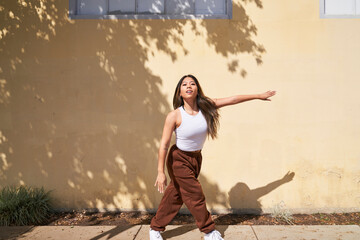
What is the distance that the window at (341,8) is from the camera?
5.17 m

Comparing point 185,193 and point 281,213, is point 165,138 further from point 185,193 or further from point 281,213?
point 281,213

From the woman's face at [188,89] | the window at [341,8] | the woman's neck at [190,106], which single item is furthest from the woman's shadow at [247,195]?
the window at [341,8]

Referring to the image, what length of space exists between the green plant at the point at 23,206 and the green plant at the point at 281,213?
3.51 m

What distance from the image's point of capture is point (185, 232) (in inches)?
170

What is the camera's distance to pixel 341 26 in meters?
5.09

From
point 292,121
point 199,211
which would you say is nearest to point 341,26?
point 292,121

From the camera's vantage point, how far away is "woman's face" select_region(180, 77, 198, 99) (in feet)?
12.4

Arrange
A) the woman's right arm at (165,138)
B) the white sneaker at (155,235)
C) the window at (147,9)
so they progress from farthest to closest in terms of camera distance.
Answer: the window at (147,9) → the white sneaker at (155,235) → the woman's right arm at (165,138)

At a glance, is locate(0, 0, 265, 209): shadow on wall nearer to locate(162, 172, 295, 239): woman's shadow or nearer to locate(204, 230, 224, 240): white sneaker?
locate(162, 172, 295, 239): woman's shadow

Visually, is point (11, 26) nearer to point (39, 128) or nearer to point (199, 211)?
point (39, 128)

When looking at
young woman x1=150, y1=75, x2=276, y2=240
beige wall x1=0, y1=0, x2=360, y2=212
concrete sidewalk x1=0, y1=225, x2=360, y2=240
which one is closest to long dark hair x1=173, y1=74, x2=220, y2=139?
young woman x1=150, y1=75, x2=276, y2=240

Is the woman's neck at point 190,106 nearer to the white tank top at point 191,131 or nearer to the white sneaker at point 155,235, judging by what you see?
the white tank top at point 191,131

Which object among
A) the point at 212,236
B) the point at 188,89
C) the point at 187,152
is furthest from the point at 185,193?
the point at 188,89

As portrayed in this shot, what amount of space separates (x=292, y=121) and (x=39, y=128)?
4.03 meters
